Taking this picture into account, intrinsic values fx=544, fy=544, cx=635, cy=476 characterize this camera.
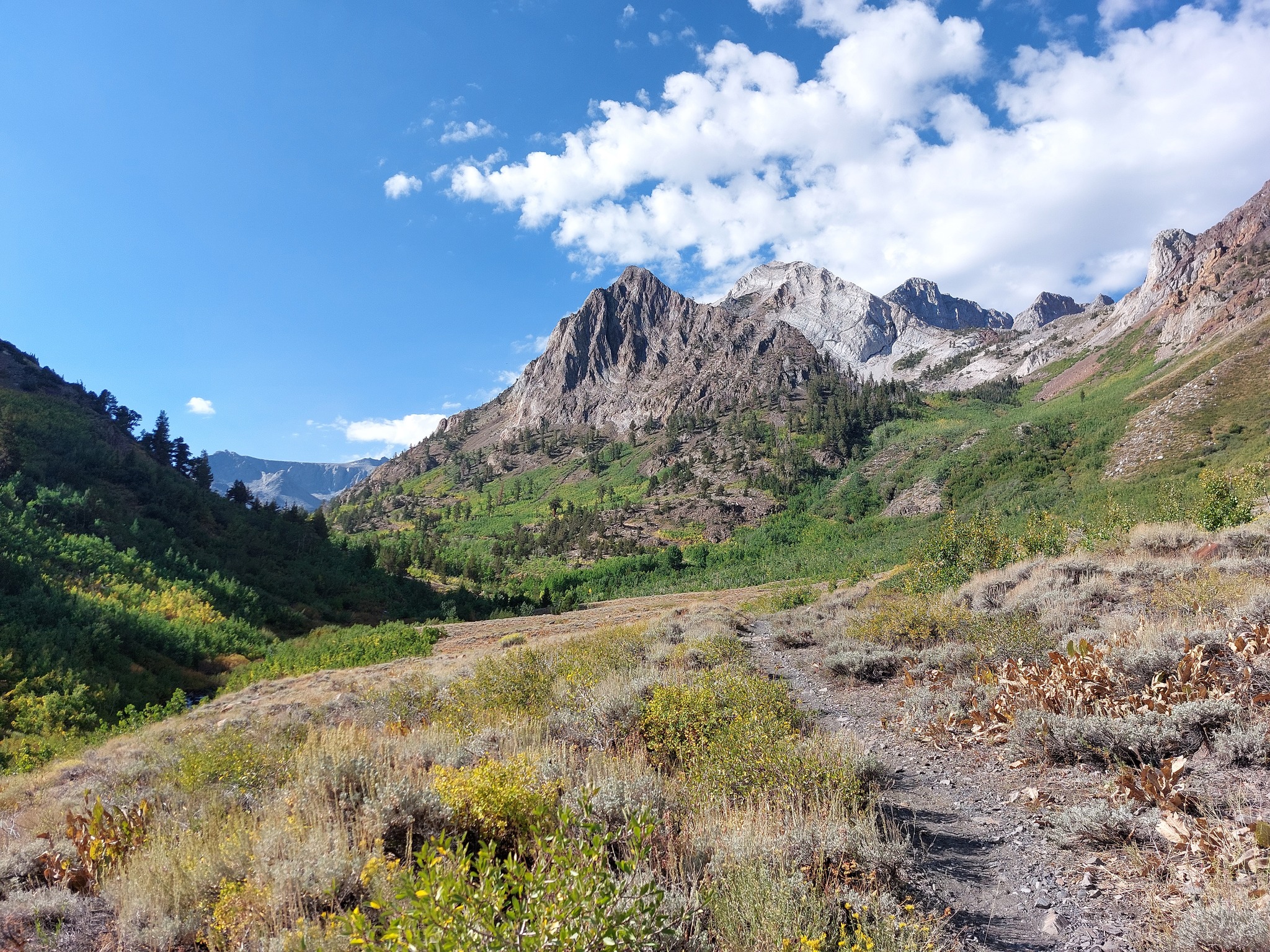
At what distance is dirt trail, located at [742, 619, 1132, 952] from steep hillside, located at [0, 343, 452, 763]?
59.7 feet

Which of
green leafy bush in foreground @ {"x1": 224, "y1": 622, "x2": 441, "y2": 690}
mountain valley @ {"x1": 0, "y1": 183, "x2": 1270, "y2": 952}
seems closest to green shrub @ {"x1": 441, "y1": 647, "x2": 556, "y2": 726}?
mountain valley @ {"x1": 0, "y1": 183, "x2": 1270, "y2": 952}

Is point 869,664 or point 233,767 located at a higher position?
point 233,767

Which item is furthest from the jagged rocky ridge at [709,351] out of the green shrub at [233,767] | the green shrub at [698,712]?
the green shrub at [233,767]

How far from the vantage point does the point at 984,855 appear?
479cm

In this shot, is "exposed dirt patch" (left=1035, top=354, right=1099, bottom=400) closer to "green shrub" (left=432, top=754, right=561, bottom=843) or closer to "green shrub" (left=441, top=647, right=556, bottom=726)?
"green shrub" (left=441, top=647, right=556, bottom=726)

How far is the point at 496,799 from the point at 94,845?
10.4 ft

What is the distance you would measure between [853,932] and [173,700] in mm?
20632

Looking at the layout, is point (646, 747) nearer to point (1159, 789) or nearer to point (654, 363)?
point (1159, 789)

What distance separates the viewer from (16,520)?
80.8 ft

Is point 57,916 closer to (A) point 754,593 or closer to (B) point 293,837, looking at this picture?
(B) point 293,837

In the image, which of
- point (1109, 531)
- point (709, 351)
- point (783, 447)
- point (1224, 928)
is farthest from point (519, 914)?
point (709, 351)

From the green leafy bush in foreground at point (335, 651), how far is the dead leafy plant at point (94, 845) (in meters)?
19.4

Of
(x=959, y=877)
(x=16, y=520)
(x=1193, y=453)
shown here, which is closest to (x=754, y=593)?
(x=1193, y=453)

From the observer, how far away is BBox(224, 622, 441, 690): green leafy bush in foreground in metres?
22.4
